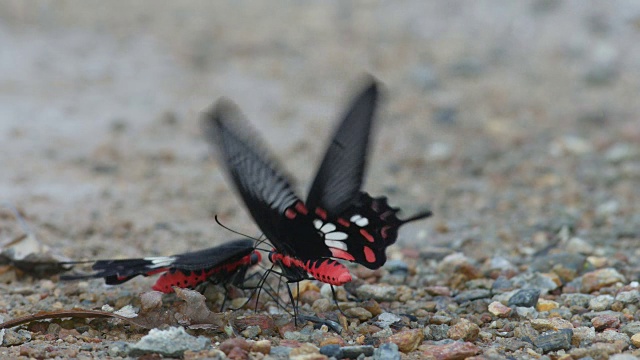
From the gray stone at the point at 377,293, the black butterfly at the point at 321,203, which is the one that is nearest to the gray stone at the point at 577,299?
the gray stone at the point at 377,293

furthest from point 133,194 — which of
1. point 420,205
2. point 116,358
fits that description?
point 116,358

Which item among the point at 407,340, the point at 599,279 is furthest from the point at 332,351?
the point at 599,279

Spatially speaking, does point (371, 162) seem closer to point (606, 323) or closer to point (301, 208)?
point (301, 208)

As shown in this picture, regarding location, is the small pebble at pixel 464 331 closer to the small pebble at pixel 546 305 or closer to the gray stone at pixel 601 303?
the small pebble at pixel 546 305

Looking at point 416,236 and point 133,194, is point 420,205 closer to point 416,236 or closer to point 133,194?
point 416,236

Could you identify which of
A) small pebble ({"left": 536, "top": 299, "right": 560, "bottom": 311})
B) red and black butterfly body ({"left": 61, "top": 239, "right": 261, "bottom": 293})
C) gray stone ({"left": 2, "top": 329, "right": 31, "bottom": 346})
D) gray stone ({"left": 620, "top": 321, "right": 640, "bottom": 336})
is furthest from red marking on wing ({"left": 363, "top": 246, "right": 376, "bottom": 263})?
gray stone ({"left": 2, "top": 329, "right": 31, "bottom": 346})
